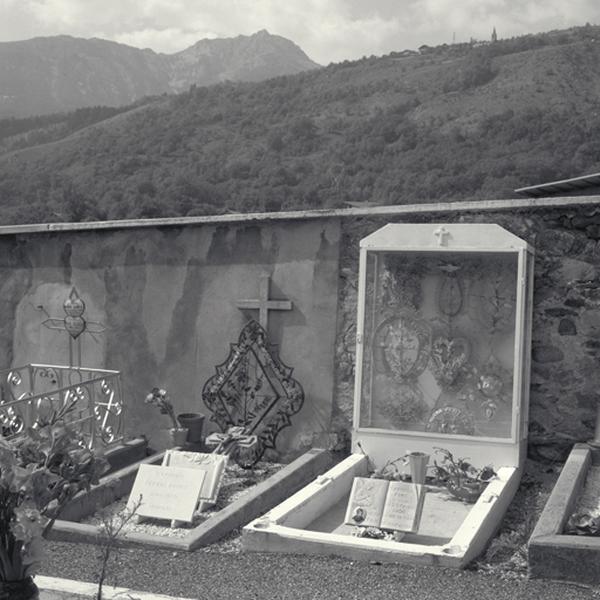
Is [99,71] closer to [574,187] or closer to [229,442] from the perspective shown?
[574,187]

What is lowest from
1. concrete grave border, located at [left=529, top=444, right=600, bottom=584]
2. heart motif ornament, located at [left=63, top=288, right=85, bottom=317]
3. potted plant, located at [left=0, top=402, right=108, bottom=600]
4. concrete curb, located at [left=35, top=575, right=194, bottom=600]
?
concrete curb, located at [left=35, top=575, right=194, bottom=600]

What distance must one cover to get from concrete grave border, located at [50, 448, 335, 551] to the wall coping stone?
212 cm

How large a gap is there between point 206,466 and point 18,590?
346cm

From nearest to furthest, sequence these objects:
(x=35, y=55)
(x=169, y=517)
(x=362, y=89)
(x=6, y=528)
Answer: (x=6, y=528) → (x=169, y=517) → (x=362, y=89) → (x=35, y=55)

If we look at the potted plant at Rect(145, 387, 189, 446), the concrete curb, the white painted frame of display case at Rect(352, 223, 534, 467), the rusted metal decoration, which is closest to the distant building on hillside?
the white painted frame of display case at Rect(352, 223, 534, 467)

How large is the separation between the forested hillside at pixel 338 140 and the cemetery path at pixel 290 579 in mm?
19572

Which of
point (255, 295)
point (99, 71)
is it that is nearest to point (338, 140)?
point (255, 295)

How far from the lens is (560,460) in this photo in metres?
7.38

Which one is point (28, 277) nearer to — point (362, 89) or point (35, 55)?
point (362, 89)

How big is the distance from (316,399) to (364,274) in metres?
1.25

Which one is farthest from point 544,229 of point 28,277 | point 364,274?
point 28,277

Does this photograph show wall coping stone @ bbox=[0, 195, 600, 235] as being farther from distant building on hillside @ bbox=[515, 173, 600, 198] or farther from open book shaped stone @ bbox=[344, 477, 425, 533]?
distant building on hillside @ bbox=[515, 173, 600, 198]

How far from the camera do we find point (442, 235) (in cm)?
746

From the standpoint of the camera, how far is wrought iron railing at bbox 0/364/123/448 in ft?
24.5
